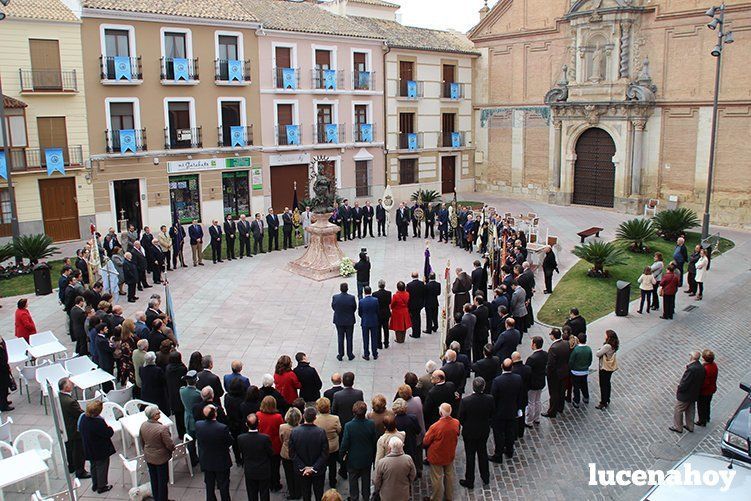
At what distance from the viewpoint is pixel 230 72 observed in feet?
98.7

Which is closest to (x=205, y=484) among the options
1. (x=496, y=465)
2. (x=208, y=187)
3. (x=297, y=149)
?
(x=496, y=465)

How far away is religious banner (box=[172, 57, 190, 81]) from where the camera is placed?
28328mm

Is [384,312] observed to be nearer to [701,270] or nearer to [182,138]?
[701,270]

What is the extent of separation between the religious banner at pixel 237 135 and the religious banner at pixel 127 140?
4566 mm

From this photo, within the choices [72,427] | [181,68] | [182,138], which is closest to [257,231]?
[182,138]

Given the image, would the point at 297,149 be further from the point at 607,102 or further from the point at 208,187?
the point at 607,102

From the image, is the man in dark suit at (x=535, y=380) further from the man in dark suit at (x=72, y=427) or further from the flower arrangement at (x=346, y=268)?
the flower arrangement at (x=346, y=268)

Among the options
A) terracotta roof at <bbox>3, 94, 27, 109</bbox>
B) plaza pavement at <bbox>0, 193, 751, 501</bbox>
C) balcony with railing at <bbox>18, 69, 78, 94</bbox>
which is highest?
balcony with railing at <bbox>18, 69, 78, 94</bbox>

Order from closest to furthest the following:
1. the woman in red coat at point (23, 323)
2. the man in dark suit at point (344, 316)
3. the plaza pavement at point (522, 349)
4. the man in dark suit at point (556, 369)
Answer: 1. the plaza pavement at point (522, 349)
2. the man in dark suit at point (556, 369)
3. the woman in red coat at point (23, 323)
4. the man in dark suit at point (344, 316)

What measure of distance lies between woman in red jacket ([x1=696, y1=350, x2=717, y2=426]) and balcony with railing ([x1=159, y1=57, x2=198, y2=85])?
2408cm

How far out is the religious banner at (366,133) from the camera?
35406 millimetres

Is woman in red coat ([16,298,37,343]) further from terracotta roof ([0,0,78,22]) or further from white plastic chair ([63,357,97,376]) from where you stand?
terracotta roof ([0,0,78,22])

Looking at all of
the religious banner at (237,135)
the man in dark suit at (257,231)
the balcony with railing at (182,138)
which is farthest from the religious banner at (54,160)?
the man in dark suit at (257,231)

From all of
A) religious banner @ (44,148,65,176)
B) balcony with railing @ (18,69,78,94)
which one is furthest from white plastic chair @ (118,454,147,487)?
balcony with railing @ (18,69,78,94)
